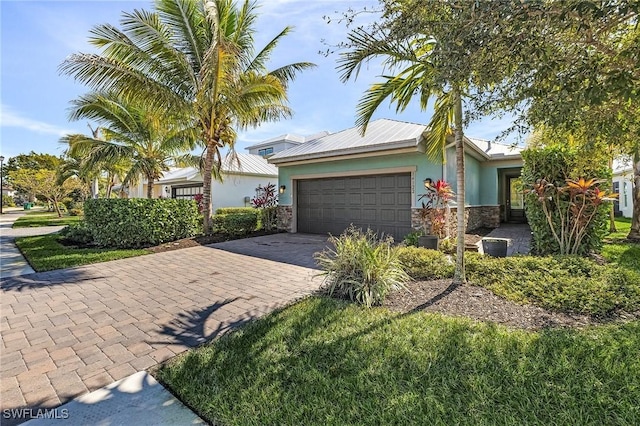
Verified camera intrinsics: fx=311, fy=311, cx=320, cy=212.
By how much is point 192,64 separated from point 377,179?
7471 millimetres

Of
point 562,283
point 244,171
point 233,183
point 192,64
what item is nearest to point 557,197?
point 562,283

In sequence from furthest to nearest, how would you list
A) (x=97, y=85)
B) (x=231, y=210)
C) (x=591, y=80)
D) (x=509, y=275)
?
(x=231, y=210) → (x=97, y=85) → (x=509, y=275) → (x=591, y=80)

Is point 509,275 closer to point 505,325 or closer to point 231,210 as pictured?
point 505,325

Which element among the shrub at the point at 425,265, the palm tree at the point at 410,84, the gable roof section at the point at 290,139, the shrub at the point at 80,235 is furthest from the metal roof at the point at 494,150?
the gable roof section at the point at 290,139

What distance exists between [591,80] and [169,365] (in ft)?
17.1

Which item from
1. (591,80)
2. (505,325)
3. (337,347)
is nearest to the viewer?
(591,80)

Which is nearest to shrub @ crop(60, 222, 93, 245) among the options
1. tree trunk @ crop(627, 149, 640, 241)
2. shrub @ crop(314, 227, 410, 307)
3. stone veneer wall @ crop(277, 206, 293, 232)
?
stone veneer wall @ crop(277, 206, 293, 232)

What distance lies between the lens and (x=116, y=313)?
15.4ft

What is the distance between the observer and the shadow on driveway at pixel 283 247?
8.34m

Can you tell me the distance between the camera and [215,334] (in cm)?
394

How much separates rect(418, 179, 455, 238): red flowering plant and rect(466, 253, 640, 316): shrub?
10.7 feet

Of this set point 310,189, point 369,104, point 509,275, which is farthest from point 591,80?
point 310,189

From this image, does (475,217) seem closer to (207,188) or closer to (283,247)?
(283,247)

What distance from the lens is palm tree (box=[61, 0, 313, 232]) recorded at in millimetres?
9227
